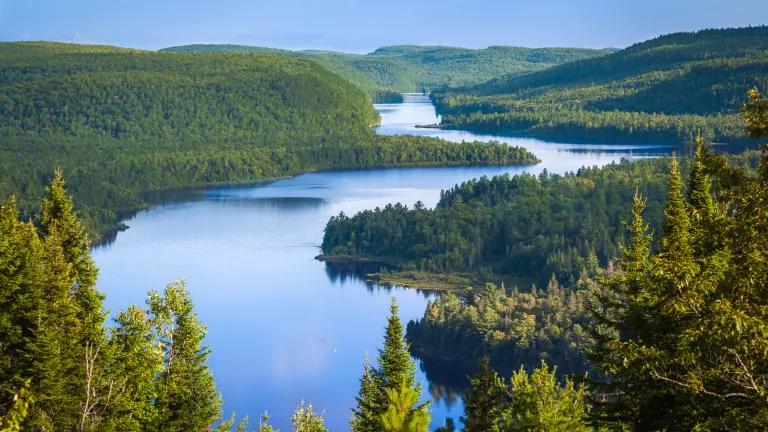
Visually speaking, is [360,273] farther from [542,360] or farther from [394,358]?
[542,360]

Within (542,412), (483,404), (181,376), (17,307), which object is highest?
(17,307)

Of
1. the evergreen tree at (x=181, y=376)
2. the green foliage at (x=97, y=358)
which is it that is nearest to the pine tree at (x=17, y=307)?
the green foliage at (x=97, y=358)

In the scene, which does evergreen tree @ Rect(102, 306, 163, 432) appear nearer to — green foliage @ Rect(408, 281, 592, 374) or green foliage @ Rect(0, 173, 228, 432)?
green foliage @ Rect(0, 173, 228, 432)

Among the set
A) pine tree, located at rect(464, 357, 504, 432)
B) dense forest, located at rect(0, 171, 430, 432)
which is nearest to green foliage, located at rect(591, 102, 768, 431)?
pine tree, located at rect(464, 357, 504, 432)

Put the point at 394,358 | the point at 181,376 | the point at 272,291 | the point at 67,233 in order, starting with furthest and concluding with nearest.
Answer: the point at 272,291, the point at 67,233, the point at 181,376, the point at 394,358

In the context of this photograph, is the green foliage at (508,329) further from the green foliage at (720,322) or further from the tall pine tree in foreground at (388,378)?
the green foliage at (720,322)

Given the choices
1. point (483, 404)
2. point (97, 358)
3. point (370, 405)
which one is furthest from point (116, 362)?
point (483, 404)

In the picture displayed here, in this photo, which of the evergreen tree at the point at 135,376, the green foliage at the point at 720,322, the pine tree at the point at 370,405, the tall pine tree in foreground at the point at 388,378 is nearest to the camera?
the green foliage at the point at 720,322

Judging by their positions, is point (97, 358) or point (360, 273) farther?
point (360, 273)
